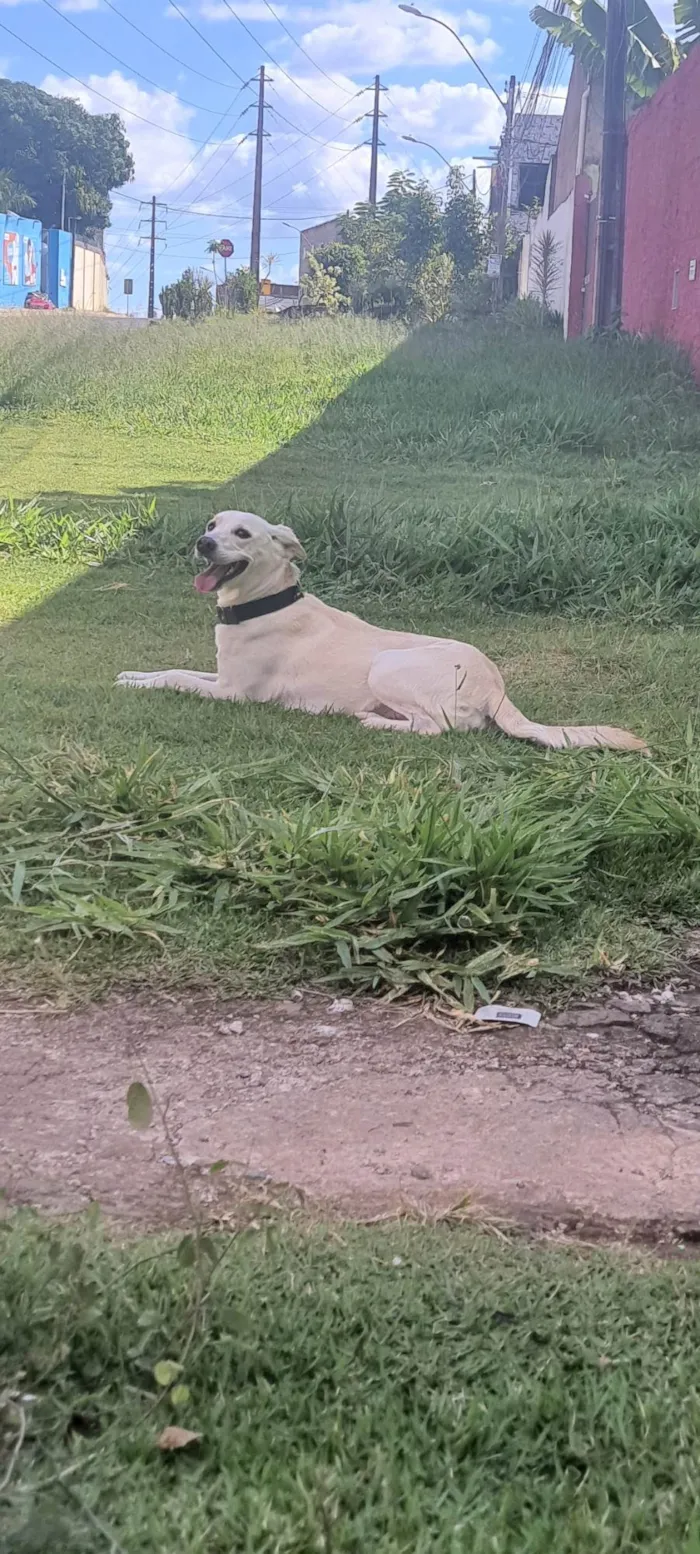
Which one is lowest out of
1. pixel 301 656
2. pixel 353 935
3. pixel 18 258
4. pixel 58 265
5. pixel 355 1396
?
pixel 355 1396

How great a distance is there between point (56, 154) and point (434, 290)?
3546cm

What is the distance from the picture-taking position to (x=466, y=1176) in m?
2.10

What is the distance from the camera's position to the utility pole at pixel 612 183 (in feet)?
50.4

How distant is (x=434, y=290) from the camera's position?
28.4 m

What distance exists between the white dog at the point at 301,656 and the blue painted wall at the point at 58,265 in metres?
49.4

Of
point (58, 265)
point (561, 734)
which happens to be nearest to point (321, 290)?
point (58, 265)

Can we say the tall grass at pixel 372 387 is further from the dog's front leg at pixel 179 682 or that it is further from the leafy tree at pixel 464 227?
the leafy tree at pixel 464 227

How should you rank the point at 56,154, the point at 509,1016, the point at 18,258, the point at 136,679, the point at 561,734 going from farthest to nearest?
the point at 56,154
the point at 18,258
the point at 136,679
the point at 561,734
the point at 509,1016

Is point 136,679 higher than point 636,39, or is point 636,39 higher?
point 636,39

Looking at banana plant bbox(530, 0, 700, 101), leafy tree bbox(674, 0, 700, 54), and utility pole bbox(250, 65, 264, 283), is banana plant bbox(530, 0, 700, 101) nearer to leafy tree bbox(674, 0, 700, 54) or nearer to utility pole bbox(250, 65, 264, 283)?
leafy tree bbox(674, 0, 700, 54)

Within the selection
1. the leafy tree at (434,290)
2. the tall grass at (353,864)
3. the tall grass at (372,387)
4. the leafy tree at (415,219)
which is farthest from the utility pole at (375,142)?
the tall grass at (353,864)

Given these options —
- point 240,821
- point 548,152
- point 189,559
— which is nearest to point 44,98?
point 548,152

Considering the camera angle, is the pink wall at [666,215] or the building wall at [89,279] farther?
the building wall at [89,279]

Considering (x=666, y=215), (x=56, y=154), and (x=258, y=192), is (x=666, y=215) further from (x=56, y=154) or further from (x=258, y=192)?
(x=56, y=154)
